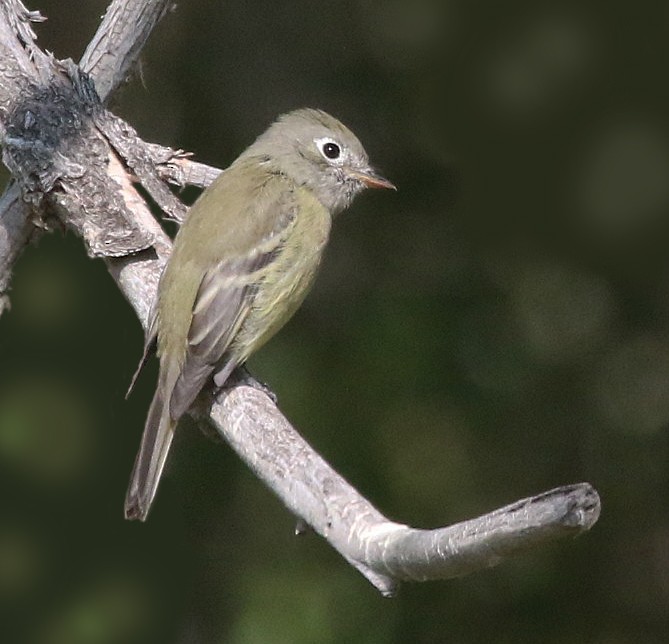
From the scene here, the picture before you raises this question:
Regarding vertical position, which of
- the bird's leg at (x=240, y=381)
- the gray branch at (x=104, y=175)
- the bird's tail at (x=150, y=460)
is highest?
the gray branch at (x=104, y=175)

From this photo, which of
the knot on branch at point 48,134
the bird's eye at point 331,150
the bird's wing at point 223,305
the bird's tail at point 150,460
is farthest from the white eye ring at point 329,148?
the bird's tail at point 150,460

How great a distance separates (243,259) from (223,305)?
22cm

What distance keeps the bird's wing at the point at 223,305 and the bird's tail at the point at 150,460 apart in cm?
13

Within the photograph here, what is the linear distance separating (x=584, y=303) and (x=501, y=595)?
4.47 ft

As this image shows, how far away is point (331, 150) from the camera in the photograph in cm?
519

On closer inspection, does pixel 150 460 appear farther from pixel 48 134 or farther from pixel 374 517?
pixel 374 517

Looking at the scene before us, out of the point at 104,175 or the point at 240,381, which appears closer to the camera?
the point at 240,381

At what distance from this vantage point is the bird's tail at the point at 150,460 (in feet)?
13.3

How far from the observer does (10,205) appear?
4555 millimetres

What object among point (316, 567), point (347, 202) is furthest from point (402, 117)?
point (316, 567)

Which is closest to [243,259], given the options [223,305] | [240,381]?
[223,305]

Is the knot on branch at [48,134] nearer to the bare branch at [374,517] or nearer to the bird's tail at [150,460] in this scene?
the bird's tail at [150,460]

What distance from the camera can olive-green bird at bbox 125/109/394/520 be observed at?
423 cm

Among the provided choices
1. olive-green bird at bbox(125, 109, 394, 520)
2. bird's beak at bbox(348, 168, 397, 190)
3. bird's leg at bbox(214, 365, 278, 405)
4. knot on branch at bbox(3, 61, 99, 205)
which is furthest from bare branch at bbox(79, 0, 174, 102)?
bird's leg at bbox(214, 365, 278, 405)
